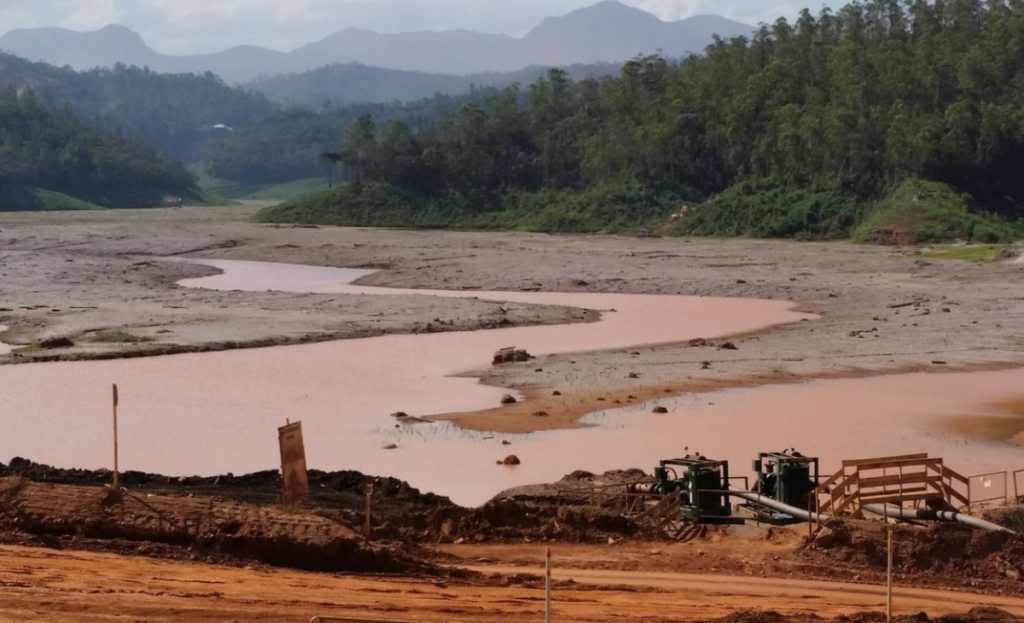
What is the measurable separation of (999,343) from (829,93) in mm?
50866

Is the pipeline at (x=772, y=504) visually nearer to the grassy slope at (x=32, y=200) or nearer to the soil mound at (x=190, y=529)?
the soil mound at (x=190, y=529)

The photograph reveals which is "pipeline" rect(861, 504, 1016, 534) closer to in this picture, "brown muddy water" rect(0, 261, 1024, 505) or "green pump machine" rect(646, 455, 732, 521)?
"green pump machine" rect(646, 455, 732, 521)

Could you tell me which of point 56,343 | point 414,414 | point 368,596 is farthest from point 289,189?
point 368,596

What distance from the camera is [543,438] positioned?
82.4 ft

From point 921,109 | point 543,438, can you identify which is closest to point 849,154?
point 921,109

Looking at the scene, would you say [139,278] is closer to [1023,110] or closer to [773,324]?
[773,324]

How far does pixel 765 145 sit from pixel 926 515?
6637cm

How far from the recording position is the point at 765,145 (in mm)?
81375

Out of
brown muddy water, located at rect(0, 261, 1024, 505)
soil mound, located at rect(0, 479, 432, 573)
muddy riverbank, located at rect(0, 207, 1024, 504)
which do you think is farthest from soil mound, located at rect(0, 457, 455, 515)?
soil mound, located at rect(0, 479, 432, 573)

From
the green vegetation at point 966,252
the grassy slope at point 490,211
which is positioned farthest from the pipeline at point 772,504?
the grassy slope at point 490,211

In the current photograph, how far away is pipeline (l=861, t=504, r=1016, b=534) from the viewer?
53.4ft

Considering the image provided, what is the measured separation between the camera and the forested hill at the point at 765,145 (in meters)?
72.1

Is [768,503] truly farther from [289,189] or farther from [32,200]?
[289,189]

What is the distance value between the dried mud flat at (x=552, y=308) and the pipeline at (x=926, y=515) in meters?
10.2
